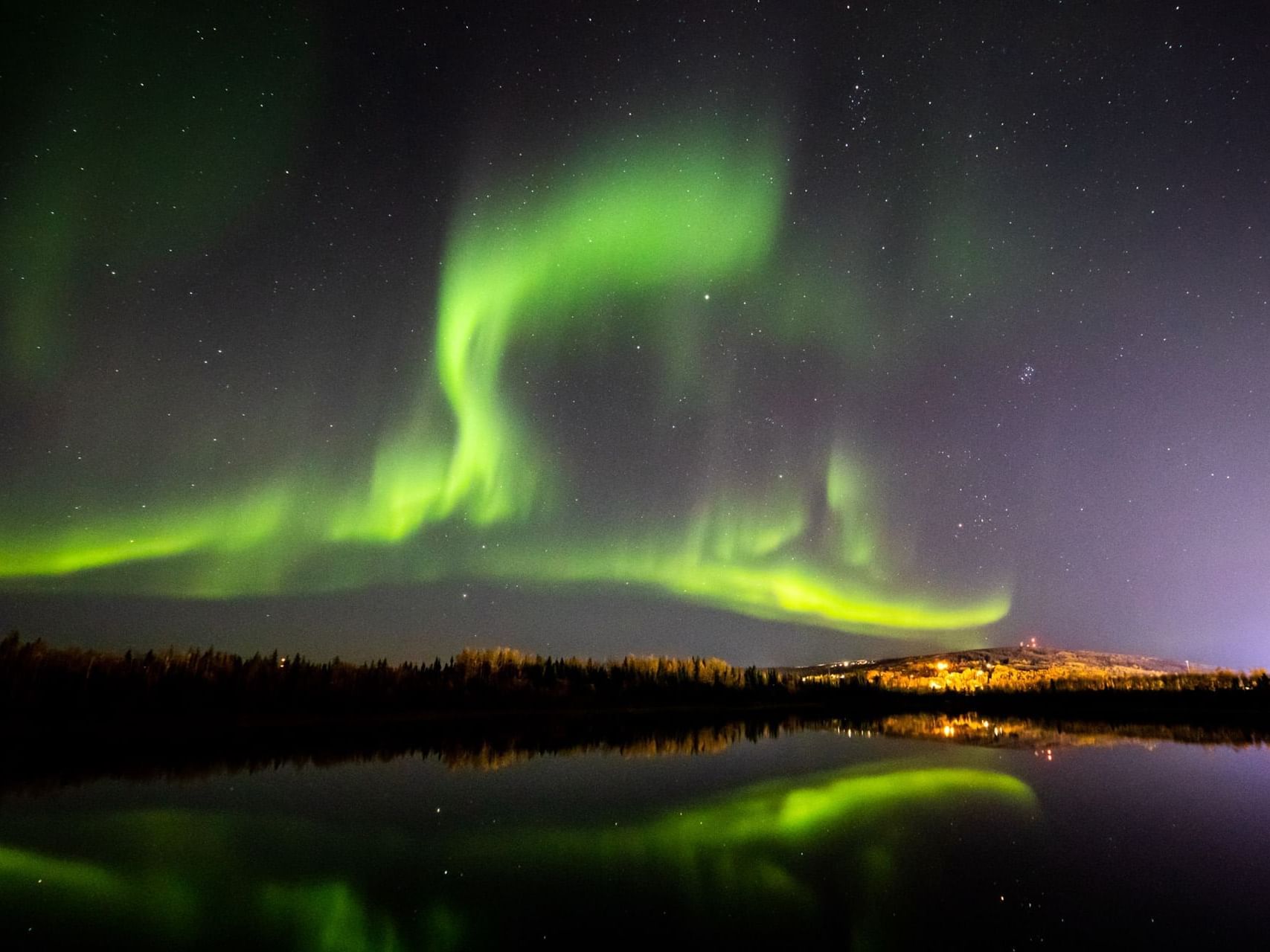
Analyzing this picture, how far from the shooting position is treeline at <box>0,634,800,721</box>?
22.1 meters

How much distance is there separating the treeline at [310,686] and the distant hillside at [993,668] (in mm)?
26318

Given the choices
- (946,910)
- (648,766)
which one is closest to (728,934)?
(946,910)

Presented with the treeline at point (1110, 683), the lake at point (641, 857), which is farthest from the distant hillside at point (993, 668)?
the lake at point (641, 857)

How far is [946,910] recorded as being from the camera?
18.4 ft

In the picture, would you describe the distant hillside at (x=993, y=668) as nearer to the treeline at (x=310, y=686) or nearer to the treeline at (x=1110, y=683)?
the treeline at (x=1110, y=683)

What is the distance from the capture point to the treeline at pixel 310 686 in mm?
22062

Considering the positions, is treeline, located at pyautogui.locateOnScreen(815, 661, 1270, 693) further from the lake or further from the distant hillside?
the lake

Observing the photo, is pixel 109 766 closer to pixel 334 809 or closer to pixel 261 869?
pixel 334 809

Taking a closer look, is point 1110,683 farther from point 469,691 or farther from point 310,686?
point 310,686

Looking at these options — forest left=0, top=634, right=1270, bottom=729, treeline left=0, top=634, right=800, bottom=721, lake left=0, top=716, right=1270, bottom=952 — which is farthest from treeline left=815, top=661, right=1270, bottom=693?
lake left=0, top=716, right=1270, bottom=952

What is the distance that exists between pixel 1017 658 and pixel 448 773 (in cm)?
10943

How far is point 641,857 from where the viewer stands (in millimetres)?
7285

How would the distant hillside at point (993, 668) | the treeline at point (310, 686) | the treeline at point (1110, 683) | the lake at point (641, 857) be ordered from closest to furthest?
the lake at point (641, 857) < the treeline at point (310, 686) < the treeline at point (1110, 683) < the distant hillside at point (993, 668)

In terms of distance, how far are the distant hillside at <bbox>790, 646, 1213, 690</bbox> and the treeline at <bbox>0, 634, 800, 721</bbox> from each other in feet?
86.3
